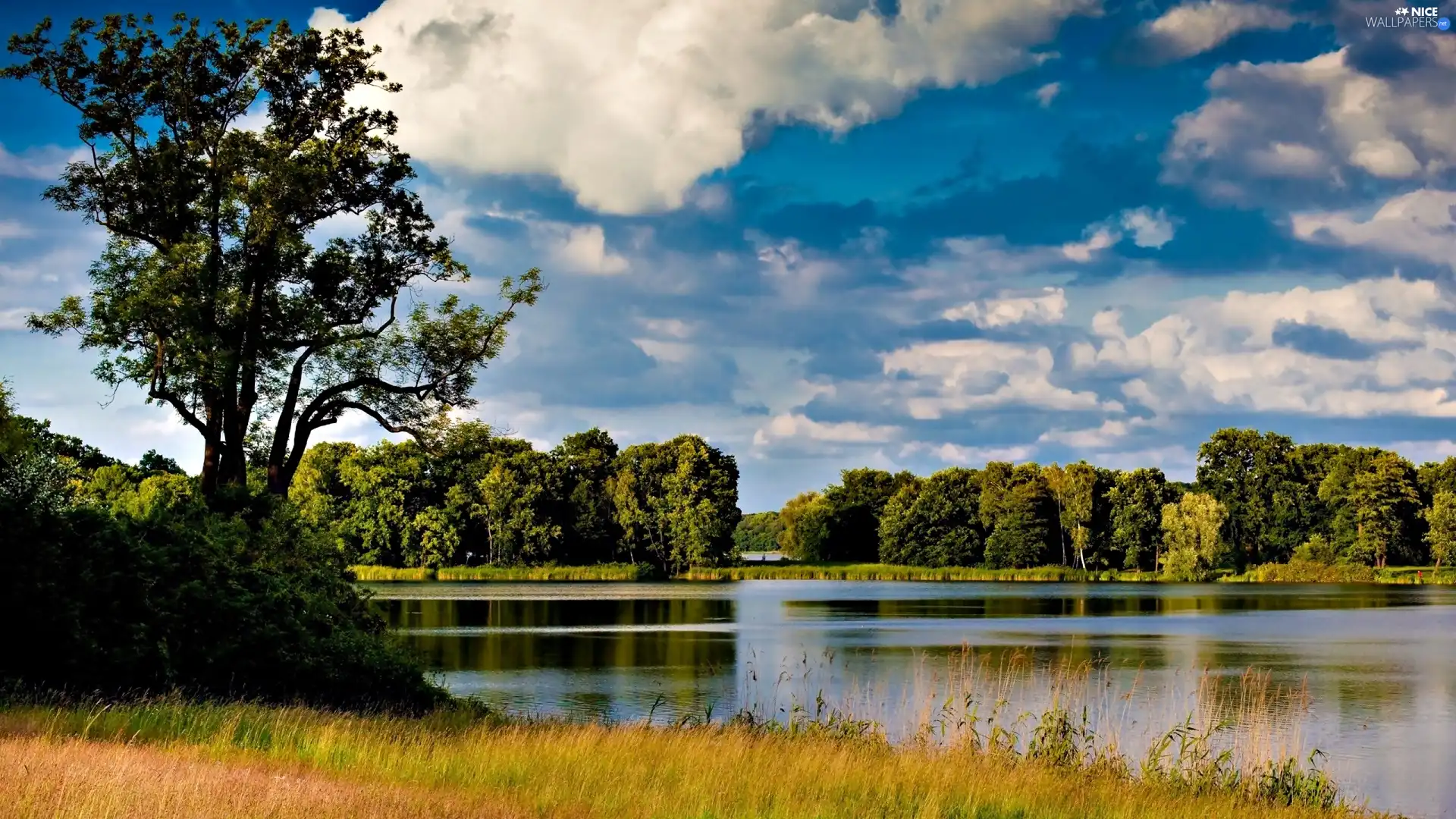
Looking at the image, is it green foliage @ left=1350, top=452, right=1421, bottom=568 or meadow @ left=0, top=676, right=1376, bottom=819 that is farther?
green foliage @ left=1350, top=452, right=1421, bottom=568

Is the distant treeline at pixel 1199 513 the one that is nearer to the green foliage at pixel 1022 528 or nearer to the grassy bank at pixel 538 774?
the green foliage at pixel 1022 528

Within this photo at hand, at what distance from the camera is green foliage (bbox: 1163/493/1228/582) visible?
111562 mm

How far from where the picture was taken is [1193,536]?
112188mm

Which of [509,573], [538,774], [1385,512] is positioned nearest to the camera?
[538,774]

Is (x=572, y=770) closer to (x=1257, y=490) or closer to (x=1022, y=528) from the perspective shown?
(x=1022, y=528)

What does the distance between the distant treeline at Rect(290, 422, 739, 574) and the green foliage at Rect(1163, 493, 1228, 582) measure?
40.2 meters

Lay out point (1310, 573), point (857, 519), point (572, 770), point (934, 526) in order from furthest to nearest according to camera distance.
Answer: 1. point (857, 519)
2. point (934, 526)
3. point (1310, 573)
4. point (572, 770)

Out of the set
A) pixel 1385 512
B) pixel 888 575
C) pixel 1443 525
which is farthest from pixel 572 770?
pixel 1385 512

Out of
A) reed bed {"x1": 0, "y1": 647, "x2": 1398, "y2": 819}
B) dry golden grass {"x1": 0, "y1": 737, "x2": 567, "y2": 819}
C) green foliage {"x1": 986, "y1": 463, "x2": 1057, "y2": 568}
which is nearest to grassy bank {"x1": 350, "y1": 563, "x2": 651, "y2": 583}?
green foliage {"x1": 986, "y1": 463, "x2": 1057, "y2": 568}

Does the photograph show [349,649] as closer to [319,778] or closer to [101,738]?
[101,738]

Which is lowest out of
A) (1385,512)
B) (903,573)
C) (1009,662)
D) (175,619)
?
(1009,662)

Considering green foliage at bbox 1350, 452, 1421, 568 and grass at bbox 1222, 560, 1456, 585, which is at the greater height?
green foliage at bbox 1350, 452, 1421, 568

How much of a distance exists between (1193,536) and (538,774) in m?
108

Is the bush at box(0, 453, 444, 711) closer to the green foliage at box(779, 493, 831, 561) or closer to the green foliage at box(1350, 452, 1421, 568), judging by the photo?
the green foliage at box(1350, 452, 1421, 568)
